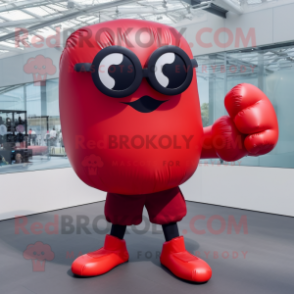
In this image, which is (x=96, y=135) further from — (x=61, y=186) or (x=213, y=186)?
(x=213, y=186)

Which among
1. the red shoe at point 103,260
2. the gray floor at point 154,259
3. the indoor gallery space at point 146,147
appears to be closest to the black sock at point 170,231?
the indoor gallery space at point 146,147

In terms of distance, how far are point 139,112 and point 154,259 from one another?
1.28 metres

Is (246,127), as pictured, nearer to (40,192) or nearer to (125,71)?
(125,71)

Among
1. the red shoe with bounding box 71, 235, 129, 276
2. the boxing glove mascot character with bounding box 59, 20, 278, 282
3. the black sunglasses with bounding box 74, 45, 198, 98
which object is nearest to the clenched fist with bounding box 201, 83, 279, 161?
the boxing glove mascot character with bounding box 59, 20, 278, 282

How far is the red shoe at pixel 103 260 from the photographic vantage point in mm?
2211

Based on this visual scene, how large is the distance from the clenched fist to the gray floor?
876 mm

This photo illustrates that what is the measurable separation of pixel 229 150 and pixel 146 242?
4.23 feet

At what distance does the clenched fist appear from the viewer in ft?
6.26

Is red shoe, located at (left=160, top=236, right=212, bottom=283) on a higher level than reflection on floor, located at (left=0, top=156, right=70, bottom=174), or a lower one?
lower

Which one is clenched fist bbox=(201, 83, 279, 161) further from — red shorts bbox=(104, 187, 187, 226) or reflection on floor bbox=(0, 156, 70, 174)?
reflection on floor bbox=(0, 156, 70, 174)

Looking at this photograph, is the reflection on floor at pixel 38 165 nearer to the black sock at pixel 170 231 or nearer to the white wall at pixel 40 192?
the white wall at pixel 40 192

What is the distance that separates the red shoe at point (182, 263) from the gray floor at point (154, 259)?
0.17 feet

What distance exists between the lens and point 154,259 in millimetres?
2516

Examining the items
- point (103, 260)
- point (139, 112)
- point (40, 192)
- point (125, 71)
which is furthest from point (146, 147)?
point (40, 192)
